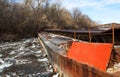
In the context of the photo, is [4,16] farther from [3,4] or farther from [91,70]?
[91,70]

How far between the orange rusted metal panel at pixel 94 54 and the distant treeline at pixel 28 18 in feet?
114

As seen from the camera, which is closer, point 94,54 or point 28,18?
point 94,54

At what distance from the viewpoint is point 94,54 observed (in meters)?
8.20

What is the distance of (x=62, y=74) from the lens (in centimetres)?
1021

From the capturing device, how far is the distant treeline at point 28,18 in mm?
49875

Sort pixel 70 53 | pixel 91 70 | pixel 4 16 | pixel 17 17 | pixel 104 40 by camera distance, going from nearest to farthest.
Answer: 1. pixel 91 70
2. pixel 70 53
3. pixel 104 40
4. pixel 4 16
5. pixel 17 17

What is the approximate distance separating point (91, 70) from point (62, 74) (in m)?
3.62

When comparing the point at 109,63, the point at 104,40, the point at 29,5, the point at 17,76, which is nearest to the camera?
the point at 109,63

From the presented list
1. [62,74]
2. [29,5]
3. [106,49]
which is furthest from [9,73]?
[29,5]

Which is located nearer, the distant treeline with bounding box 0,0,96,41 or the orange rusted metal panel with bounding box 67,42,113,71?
the orange rusted metal panel with bounding box 67,42,113,71

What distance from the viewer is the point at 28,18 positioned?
5616 centimetres

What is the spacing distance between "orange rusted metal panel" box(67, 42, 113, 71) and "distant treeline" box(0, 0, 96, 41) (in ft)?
114

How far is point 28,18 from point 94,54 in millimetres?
48963

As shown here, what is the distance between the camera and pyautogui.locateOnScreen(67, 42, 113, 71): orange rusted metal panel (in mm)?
7711
